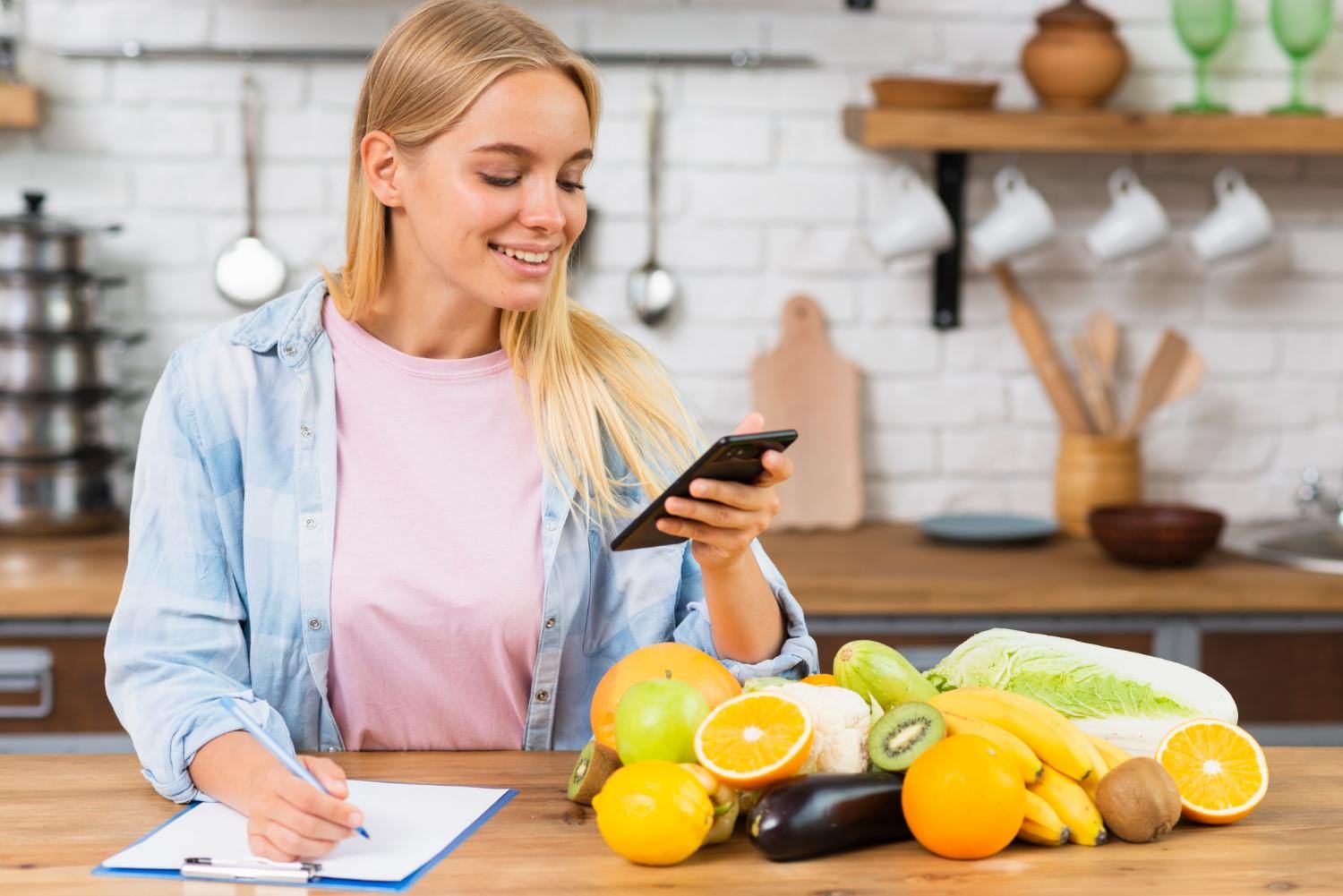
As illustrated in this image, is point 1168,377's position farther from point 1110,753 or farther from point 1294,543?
point 1110,753

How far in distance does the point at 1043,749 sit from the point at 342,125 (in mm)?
2175

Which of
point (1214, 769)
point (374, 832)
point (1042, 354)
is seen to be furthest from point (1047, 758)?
point (1042, 354)

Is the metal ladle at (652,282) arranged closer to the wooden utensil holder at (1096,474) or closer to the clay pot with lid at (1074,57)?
the clay pot with lid at (1074,57)

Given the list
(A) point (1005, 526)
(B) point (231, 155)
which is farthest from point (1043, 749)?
(B) point (231, 155)

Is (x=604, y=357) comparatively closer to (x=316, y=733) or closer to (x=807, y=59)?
(x=316, y=733)

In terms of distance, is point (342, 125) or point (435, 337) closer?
point (435, 337)

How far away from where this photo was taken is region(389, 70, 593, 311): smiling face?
5.08ft

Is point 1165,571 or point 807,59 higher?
point 807,59

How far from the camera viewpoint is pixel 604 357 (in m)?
1.77

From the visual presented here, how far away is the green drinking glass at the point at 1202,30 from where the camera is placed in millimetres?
2914

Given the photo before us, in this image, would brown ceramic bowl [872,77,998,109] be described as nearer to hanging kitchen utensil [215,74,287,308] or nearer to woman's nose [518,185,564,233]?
hanging kitchen utensil [215,74,287,308]

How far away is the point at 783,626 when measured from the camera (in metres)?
1.62

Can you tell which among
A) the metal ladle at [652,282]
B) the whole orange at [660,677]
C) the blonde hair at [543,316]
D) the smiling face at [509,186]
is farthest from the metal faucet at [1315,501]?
the whole orange at [660,677]

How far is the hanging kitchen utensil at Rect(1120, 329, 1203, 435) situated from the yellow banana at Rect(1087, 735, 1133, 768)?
184 centimetres
